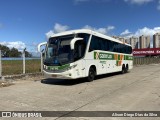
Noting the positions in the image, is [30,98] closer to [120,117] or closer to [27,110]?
[27,110]

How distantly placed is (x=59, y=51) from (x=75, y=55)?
0.92m

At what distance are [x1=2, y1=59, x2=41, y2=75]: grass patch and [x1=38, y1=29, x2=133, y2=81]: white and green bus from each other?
3.77 m

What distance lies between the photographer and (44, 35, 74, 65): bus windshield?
13123 millimetres

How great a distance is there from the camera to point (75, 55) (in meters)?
13.3

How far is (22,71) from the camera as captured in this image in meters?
17.9

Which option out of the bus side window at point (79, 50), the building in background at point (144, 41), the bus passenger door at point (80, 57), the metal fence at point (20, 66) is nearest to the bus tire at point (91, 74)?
the bus passenger door at point (80, 57)

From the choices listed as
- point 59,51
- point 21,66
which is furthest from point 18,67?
point 59,51

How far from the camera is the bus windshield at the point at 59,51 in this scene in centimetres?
1312

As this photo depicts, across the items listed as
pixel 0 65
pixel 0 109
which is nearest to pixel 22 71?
A: pixel 0 65

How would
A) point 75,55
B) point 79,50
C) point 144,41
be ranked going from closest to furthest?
point 75,55, point 79,50, point 144,41

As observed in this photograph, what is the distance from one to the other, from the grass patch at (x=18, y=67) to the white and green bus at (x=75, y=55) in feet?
12.4

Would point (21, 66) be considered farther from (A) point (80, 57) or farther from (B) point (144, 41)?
(B) point (144, 41)

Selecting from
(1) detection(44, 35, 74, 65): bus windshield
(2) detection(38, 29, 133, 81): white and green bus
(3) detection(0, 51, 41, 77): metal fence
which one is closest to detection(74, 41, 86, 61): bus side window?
(2) detection(38, 29, 133, 81): white and green bus

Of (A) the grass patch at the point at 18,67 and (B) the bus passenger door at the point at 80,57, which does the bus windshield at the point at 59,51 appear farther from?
(A) the grass patch at the point at 18,67
